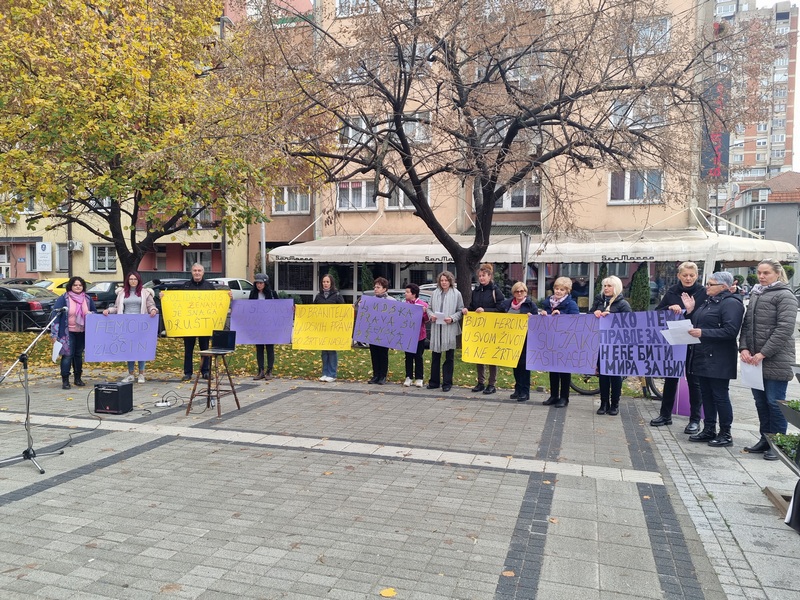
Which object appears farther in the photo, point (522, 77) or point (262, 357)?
point (522, 77)

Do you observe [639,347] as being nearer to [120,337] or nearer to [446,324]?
[446,324]

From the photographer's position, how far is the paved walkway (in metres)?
3.92

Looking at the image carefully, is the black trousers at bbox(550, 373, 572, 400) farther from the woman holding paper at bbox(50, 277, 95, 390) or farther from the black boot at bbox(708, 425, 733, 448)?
the woman holding paper at bbox(50, 277, 95, 390)

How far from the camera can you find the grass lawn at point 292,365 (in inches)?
459

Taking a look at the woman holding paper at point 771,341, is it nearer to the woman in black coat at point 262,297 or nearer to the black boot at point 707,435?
the black boot at point 707,435

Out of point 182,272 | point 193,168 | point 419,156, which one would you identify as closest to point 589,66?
point 419,156

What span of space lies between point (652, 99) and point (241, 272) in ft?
82.6

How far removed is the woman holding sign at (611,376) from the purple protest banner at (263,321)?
5.28 meters

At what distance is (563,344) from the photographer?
9.20 metres

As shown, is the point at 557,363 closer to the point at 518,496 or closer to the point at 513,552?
A: the point at 518,496

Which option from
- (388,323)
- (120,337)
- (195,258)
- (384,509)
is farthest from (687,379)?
(195,258)

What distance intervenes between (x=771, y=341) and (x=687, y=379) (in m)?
1.76

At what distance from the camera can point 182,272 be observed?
3506 cm

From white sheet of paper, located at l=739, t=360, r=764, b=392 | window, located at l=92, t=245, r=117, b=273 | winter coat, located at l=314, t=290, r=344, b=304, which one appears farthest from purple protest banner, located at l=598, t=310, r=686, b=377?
window, located at l=92, t=245, r=117, b=273
